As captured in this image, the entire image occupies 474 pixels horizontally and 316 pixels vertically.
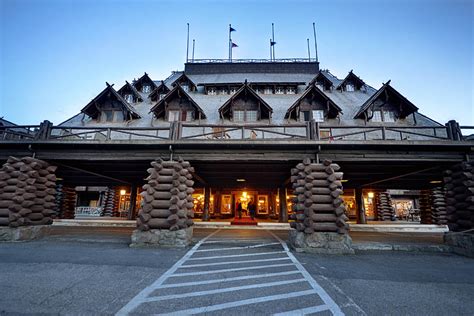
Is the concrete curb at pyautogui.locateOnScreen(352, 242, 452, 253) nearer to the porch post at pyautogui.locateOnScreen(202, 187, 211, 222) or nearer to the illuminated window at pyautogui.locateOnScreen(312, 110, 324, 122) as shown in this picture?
the illuminated window at pyautogui.locateOnScreen(312, 110, 324, 122)

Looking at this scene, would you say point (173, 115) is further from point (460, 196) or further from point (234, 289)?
point (460, 196)

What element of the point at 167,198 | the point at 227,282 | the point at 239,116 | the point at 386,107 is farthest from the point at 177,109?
the point at 386,107

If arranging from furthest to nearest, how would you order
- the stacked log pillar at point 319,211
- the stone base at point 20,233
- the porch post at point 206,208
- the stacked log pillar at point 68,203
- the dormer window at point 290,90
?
the dormer window at point 290,90
the stacked log pillar at point 68,203
the porch post at point 206,208
the stone base at point 20,233
the stacked log pillar at point 319,211

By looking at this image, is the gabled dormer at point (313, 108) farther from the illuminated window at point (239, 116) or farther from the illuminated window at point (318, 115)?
the illuminated window at point (239, 116)

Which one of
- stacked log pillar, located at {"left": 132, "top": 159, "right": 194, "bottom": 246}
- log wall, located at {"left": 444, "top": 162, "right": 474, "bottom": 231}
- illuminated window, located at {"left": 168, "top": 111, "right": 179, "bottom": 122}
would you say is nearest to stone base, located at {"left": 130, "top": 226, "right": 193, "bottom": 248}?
stacked log pillar, located at {"left": 132, "top": 159, "right": 194, "bottom": 246}

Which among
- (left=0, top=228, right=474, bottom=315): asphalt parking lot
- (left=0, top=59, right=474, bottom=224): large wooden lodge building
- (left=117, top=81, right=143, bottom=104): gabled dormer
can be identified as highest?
(left=117, top=81, right=143, bottom=104): gabled dormer

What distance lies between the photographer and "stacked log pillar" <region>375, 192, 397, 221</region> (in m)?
22.9

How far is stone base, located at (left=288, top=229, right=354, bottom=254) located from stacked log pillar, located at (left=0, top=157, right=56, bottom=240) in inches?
466

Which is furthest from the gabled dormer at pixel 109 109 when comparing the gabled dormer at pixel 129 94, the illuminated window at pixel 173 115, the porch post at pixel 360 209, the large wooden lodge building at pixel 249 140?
the porch post at pixel 360 209

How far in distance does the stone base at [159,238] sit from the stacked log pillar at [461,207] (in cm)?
1118

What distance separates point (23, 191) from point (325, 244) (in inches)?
517

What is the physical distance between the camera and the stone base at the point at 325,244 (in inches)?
316

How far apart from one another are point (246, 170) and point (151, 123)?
931cm

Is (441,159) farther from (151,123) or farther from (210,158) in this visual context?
(151,123)
